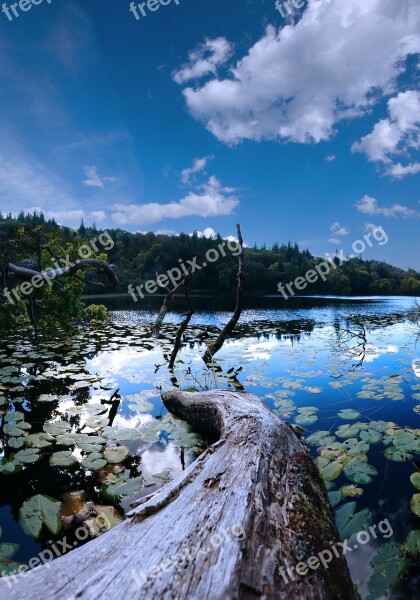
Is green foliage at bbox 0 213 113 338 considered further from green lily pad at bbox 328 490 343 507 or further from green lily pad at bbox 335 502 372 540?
green lily pad at bbox 335 502 372 540

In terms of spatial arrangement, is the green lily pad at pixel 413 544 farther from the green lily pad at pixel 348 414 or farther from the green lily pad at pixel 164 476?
the green lily pad at pixel 348 414

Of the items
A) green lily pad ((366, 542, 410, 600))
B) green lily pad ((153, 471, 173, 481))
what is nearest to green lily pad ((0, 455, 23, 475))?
green lily pad ((153, 471, 173, 481))

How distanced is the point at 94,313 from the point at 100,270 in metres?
4.65

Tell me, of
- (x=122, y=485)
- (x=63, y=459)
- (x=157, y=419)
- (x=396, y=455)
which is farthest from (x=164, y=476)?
(x=396, y=455)

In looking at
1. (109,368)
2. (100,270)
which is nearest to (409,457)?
(109,368)

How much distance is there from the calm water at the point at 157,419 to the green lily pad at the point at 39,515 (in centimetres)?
6

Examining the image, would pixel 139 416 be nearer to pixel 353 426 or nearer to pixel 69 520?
pixel 69 520

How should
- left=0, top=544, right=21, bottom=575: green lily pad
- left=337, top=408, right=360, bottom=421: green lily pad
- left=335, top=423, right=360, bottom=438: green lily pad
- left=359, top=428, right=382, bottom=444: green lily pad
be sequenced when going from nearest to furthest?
left=0, top=544, right=21, bottom=575: green lily pad < left=359, top=428, right=382, bottom=444: green lily pad < left=335, top=423, right=360, bottom=438: green lily pad < left=337, top=408, right=360, bottom=421: green lily pad

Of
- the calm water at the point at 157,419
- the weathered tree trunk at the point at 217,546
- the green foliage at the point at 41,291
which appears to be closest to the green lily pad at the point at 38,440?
the calm water at the point at 157,419

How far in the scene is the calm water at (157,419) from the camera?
8.05 ft
